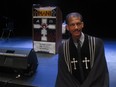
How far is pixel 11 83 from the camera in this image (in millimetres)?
3443

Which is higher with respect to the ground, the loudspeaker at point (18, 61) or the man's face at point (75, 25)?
the man's face at point (75, 25)

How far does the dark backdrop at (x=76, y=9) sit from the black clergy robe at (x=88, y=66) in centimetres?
694

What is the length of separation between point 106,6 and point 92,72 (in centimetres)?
768

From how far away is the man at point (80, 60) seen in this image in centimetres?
200

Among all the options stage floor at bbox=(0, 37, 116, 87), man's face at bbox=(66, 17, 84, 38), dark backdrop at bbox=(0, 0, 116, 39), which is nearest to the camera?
man's face at bbox=(66, 17, 84, 38)

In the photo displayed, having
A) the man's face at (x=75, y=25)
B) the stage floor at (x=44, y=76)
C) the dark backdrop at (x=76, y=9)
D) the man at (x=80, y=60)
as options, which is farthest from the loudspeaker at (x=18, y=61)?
the dark backdrop at (x=76, y=9)

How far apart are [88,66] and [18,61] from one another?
1.85 m

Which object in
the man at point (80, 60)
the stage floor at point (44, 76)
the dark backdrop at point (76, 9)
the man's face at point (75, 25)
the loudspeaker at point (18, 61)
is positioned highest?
the dark backdrop at point (76, 9)

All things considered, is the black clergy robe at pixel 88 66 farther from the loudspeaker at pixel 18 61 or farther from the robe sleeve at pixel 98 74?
the loudspeaker at pixel 18 61

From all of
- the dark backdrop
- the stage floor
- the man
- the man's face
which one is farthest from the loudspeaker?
the dark backdrop

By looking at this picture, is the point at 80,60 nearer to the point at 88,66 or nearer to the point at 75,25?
the point at 88,66

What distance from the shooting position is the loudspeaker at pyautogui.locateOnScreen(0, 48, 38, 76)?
11.7ft

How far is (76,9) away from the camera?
9219 millimetres

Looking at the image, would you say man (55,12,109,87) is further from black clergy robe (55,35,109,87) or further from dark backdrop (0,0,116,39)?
dark backdrop (0,0,116,39)
